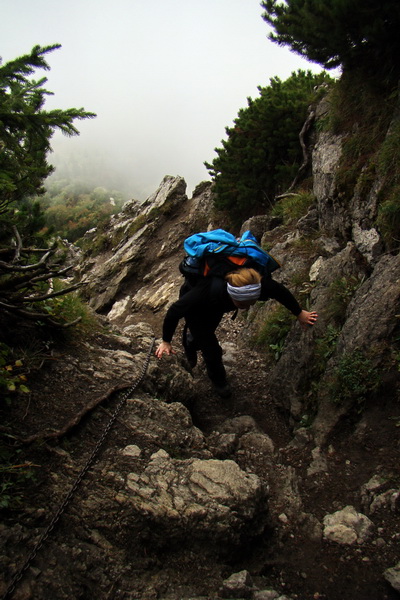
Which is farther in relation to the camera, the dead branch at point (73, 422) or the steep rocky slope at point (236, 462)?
the dead branch at point (73, 422)

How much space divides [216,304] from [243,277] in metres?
0.69

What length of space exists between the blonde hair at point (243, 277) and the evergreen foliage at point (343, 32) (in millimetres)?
3756

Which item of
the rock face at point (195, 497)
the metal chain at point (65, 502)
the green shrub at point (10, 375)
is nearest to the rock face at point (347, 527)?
the rock face at point (195, 497)

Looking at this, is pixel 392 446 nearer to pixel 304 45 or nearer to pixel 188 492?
pixel 188 492

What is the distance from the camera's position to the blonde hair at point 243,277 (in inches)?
146

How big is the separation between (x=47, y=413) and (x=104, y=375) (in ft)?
3.16

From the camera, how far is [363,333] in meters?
3.84

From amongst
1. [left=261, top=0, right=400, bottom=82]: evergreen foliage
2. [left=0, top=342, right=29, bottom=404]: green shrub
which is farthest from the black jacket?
[left=261, top=0, right=400, bottom=82]: evergreen foliage

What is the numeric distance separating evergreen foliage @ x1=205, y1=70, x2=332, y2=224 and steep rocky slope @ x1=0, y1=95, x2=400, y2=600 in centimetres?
481

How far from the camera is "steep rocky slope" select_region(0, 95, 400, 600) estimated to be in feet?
8.23

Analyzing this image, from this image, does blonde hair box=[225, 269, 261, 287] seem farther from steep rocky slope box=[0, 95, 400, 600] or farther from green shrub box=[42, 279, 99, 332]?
green shrub box=[42, 279, 99, 332]

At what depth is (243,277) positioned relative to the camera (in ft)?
12.2

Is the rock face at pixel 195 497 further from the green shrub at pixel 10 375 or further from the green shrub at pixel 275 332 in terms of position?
the green shrub at pixel 275 332

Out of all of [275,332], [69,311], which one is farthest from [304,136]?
[69,311]
